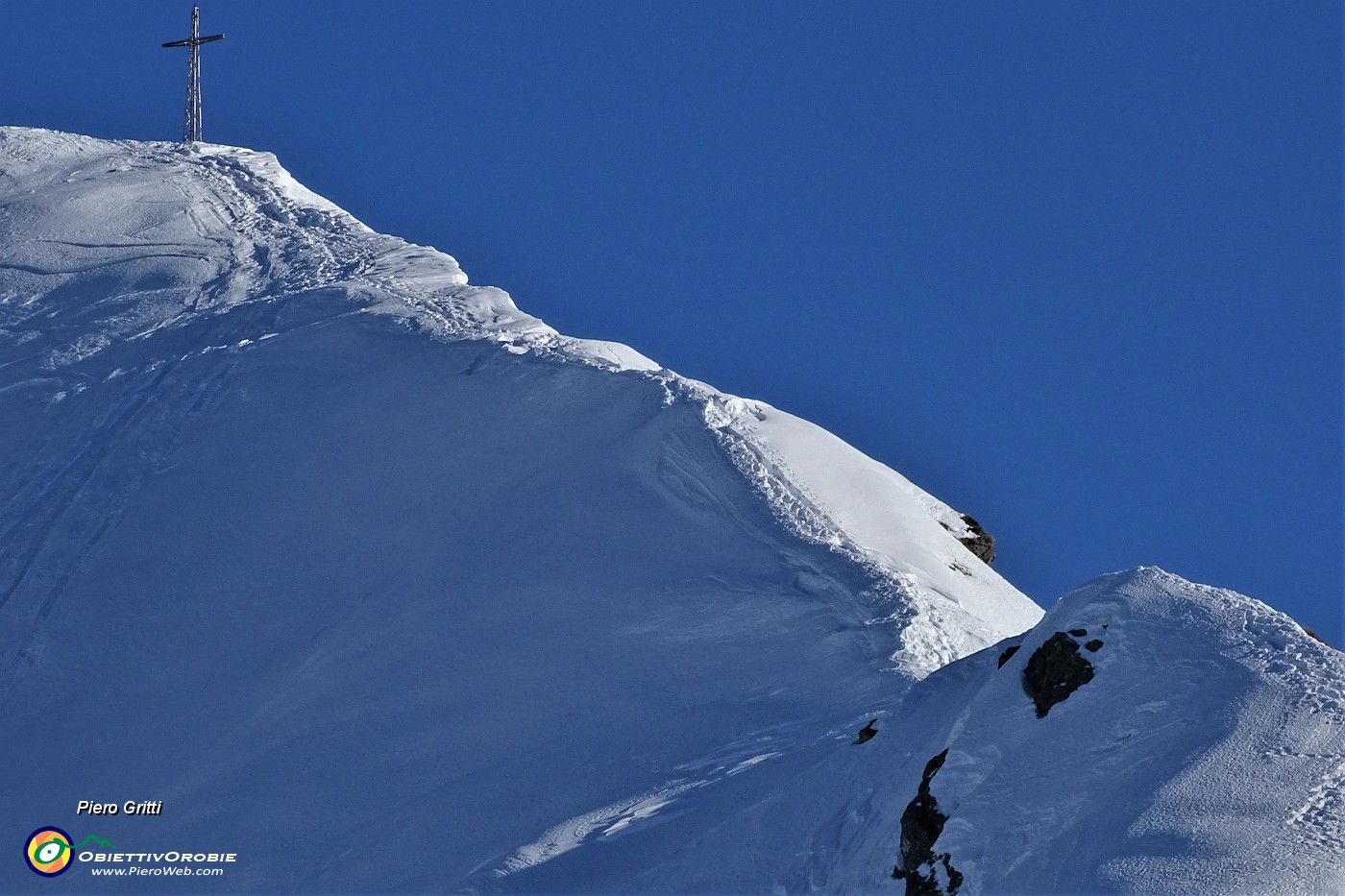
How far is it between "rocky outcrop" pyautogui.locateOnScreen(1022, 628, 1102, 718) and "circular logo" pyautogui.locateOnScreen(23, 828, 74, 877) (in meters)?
10.5

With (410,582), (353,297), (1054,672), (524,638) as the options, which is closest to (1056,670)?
(1054,672)

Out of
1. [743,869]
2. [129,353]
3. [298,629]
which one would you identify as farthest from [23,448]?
[743,869]

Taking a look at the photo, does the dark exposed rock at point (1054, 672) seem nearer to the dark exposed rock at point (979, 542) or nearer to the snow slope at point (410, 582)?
the snow slope at point (410, 582)

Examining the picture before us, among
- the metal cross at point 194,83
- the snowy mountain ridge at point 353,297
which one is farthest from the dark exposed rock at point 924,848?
the metal cross at point 194,83

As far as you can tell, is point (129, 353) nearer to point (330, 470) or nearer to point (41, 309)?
point (41, 309)

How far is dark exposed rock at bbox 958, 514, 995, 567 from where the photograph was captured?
27.4m

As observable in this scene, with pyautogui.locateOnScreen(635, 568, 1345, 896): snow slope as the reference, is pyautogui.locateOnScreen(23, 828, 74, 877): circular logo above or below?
below

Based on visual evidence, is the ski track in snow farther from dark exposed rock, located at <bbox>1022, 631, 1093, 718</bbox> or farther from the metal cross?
the metal cross

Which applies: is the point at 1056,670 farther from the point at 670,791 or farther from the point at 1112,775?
the point at 670,791

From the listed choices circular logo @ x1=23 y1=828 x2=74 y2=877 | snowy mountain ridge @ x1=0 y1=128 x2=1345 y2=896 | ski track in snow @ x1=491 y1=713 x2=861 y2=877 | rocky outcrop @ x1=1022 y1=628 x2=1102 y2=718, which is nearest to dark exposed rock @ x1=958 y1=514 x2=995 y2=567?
snowy mountain ridge @ x1=0 y1=128 x2=1345 y2=896

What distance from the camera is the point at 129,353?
30.9 metres

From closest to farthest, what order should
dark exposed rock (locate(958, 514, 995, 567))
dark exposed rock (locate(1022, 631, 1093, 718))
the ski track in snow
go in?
1. dark exposed rock (locate(1022, 631, 1093, 718))
2. the ski track in snow
3. dark exposed rock (locate(958, 514, 995, 567))

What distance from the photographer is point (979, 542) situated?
27656 mm

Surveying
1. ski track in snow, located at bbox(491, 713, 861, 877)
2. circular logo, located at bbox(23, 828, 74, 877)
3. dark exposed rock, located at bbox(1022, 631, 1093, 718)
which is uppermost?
dark exposed rock, located at bbox(1022, 631, 1093, 718)
